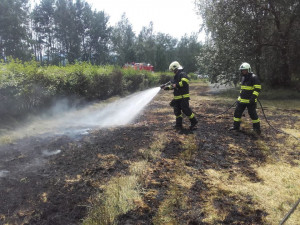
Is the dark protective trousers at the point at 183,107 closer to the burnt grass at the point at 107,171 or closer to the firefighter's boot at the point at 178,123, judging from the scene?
the firefighter's boot at the point at 178,123

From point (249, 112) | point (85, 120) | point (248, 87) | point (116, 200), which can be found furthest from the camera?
point (85, 120)

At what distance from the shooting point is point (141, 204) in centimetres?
323

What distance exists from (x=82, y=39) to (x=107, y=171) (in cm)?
5304

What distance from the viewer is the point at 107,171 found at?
13.8ft

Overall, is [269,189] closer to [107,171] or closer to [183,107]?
[107,171]

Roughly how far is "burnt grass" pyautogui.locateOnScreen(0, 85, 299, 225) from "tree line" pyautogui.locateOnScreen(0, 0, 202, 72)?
34075 millimetres

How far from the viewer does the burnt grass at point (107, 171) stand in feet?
9.93

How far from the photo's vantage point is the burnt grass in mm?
3025

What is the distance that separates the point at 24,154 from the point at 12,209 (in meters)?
2.06

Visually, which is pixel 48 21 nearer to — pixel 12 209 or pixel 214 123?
pixel 214 123

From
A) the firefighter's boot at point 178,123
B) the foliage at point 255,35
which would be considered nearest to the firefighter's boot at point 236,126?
the firefighter's boot at point 178,123

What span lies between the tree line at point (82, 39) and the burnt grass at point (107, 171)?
3407cm

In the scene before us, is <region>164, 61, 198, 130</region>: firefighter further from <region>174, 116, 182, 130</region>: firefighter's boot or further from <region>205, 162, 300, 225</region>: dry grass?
<region>205, 162, 300, 225</region>: dry grass

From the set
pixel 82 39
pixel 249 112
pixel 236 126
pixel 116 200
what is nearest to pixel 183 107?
pixel 236 126
